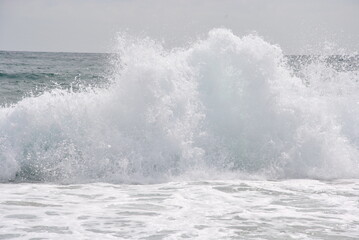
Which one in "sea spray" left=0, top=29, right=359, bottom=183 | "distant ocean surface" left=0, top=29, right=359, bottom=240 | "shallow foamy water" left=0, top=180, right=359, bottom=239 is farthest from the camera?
"sea spray" left=0, top=29, right=359, bottom=183

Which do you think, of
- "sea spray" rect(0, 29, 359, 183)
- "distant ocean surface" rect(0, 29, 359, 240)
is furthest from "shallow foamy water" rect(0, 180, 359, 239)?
"sea spray" rect(0, 29, 359, 183)

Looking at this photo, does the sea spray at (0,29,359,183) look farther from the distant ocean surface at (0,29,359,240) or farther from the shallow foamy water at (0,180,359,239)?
the shallow foamy water at (0,180,359,239)

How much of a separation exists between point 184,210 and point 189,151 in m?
2.60

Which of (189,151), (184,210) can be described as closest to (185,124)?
(189,151)

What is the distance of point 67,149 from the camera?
8.94 meters

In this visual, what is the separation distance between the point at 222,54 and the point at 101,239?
5.99 metres

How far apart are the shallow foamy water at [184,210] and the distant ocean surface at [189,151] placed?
0.02m

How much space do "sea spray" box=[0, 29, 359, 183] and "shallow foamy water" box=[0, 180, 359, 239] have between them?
75 cm

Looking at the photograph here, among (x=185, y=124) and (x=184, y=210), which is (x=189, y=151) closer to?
(x=185, y=124)

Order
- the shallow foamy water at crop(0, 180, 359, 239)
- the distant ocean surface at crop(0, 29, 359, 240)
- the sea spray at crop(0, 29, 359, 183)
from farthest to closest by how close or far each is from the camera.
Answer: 1. the sea spray at crop(0, 29, 359, 183)
2. the distant ocean surface at crop(0, 29, 359, 240)
3. the shallow foamy water at crop(0, 180, 359, 239)

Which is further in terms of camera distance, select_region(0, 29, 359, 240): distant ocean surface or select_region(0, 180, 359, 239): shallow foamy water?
select_region(0, 29, 359, 240): distant ocean surface

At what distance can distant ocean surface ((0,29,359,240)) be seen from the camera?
5.99 m

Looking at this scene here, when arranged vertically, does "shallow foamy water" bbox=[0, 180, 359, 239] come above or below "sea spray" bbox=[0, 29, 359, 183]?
below

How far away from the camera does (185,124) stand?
9375 millimetres
